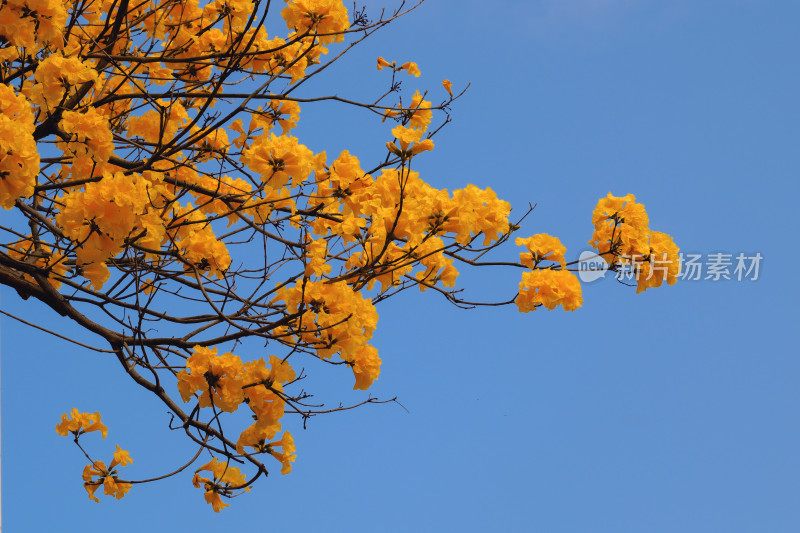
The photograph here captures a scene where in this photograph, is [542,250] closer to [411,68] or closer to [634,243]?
[634,243]

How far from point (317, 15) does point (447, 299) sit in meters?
1.50

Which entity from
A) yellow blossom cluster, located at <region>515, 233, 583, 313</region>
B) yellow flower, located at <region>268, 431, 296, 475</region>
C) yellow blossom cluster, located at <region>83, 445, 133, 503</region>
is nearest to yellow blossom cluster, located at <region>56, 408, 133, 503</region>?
yellow blossom cluster, located at <region>83, 445, 133, 503</region>

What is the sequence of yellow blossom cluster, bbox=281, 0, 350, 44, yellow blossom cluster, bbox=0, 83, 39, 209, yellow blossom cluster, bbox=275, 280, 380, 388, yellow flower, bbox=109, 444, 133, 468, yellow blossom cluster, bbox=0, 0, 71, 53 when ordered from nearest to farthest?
yellow blossom cluster, bbox=0, 83, 39, 209 → yellow blossom cluster, bbox=275, 280, 380, 388 → yellow blossom cluster, bbox=0, 0, 71, 53 → yellow blossom cluster, bbox=281, 0, 350, 44 → yellow flower, bbox=109, 444, 133, 468

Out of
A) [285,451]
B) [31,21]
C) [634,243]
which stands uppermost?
[31,21]

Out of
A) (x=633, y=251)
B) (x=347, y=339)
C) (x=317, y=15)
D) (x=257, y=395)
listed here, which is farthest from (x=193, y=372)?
(x=633, y=251)

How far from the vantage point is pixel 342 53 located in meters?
4.07

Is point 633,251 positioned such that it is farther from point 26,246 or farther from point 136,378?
point 26,246

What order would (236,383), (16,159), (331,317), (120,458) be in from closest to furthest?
(16,159), (331,317), (236,383), (120,458)

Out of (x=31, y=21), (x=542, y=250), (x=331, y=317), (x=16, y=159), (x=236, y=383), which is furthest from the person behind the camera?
(x=542, y=250)

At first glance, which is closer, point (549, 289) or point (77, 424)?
point (549, 289)

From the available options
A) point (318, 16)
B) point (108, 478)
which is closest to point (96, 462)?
point (108, 478)

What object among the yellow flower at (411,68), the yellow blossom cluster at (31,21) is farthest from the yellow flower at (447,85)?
the yellow blossom cluster at (31,21)

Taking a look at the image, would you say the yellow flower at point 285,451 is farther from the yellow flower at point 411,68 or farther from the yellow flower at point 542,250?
the yellow flower at point 411,68

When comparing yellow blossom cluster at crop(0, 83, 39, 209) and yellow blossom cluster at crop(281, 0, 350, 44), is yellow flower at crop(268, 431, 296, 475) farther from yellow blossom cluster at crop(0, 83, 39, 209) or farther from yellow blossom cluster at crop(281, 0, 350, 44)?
yellow blossom cluster at crop(281, 0, 350, 44)
